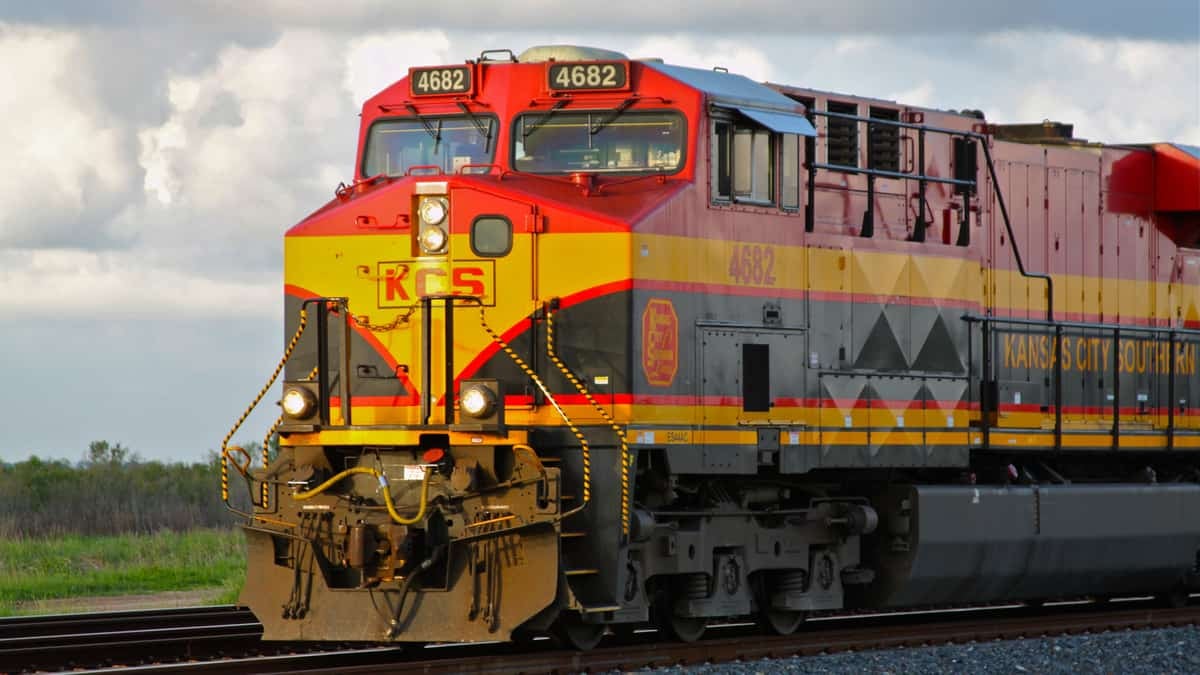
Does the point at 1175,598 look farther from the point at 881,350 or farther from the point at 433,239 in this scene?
the point at 433,239

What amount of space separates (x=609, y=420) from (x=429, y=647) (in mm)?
2846

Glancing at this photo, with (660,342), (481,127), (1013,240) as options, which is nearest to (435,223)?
(481,127)

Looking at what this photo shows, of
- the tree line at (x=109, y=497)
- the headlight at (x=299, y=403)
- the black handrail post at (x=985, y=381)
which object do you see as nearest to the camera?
the headlight at (x=299, y=403)

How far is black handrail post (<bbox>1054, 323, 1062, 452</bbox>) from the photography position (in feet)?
55.7

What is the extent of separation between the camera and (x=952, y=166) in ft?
54.0

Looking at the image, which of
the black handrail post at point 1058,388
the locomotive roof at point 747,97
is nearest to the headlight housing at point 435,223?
the locomotive roof at point 747,97

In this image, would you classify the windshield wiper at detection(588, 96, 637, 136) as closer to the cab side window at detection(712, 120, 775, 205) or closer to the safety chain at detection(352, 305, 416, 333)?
the cab side window at detection(712, 120, 775, 205)

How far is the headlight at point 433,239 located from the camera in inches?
518

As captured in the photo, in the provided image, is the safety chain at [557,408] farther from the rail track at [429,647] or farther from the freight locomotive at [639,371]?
the rail track at [429,647]

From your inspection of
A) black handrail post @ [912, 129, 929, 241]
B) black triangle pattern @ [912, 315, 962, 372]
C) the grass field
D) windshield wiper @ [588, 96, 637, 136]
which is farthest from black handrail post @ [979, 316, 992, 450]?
the grass field

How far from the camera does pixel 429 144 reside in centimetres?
1395

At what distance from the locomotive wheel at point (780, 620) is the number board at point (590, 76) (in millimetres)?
4547

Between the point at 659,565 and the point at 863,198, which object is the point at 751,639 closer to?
the point at 659,565

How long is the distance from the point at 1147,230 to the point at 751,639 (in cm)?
743
